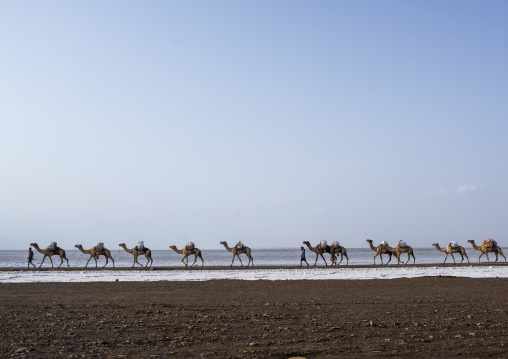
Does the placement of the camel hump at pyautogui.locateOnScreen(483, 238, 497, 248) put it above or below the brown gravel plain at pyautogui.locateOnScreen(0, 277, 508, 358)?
above

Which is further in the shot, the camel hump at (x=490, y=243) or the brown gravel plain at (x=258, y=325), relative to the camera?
the camel hump at (x=490, y=243)

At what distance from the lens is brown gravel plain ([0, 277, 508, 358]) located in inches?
279

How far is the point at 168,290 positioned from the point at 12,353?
9856 millimetres

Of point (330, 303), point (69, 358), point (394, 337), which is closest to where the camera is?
point (69, 358)

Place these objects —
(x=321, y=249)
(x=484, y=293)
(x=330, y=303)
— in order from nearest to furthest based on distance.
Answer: (x=330, y=303) < (x=484, y=293) < (x=321, y=249)

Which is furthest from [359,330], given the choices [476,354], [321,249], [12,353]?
[321,249]

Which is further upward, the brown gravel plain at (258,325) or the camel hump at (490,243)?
the camel hump at (490,243)

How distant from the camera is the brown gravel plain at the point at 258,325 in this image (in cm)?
709

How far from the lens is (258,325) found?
913 centimetres

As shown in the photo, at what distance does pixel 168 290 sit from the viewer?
16672 mm

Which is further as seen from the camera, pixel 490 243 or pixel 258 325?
pixel 490 243

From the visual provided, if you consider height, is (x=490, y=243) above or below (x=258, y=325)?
A: above

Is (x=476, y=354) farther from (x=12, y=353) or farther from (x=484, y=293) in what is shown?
(x=484, y=293)

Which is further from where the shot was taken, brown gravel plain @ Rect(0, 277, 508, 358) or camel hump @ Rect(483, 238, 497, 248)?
camel hump @ Rect(483, 238, 497, 248)
